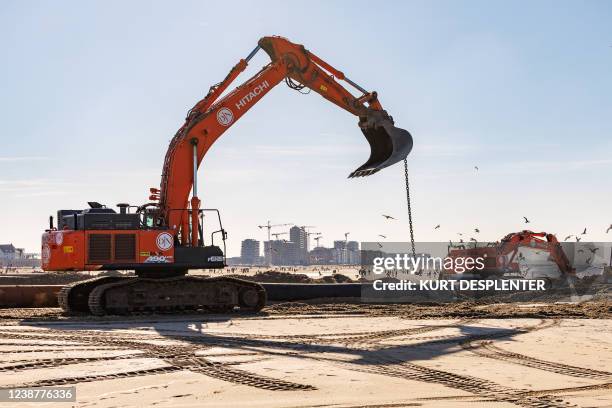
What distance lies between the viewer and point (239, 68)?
22609 millimetres

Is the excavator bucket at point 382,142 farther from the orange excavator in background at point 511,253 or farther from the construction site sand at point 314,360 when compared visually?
the orange excavator in background at point 511,253

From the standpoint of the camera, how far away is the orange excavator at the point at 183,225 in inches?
818

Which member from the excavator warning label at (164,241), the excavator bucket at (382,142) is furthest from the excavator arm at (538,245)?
the excavator warning label at (164,241)

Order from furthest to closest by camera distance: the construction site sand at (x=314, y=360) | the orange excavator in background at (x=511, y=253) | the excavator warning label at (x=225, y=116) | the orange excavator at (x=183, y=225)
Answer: the orange excavator in background at (x=511, y=253) < the excavator warning label at (x=225, y=116) < the orange excavator at (x=183, y=225) < the construction site sand at (x=314, y=360)

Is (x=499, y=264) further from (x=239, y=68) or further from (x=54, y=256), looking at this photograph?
(x=54, y=256)

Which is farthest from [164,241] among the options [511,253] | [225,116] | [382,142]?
[511,253]

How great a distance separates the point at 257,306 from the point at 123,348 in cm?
978

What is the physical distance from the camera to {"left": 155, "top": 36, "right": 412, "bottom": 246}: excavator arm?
71.7 feet

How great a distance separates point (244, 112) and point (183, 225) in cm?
393

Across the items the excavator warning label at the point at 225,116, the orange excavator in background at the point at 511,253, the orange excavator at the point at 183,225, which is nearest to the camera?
the orange excavator at the point at 183,225

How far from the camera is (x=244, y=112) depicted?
23.0m

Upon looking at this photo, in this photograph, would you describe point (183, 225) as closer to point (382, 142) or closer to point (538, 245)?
point (382, 142)

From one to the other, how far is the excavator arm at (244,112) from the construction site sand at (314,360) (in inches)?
133

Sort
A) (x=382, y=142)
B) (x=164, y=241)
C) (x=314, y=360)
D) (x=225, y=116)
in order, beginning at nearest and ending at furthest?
(x=314, y=360) < (x=164, y=241) < (x=225, y=116) < (x=382, y=142)
